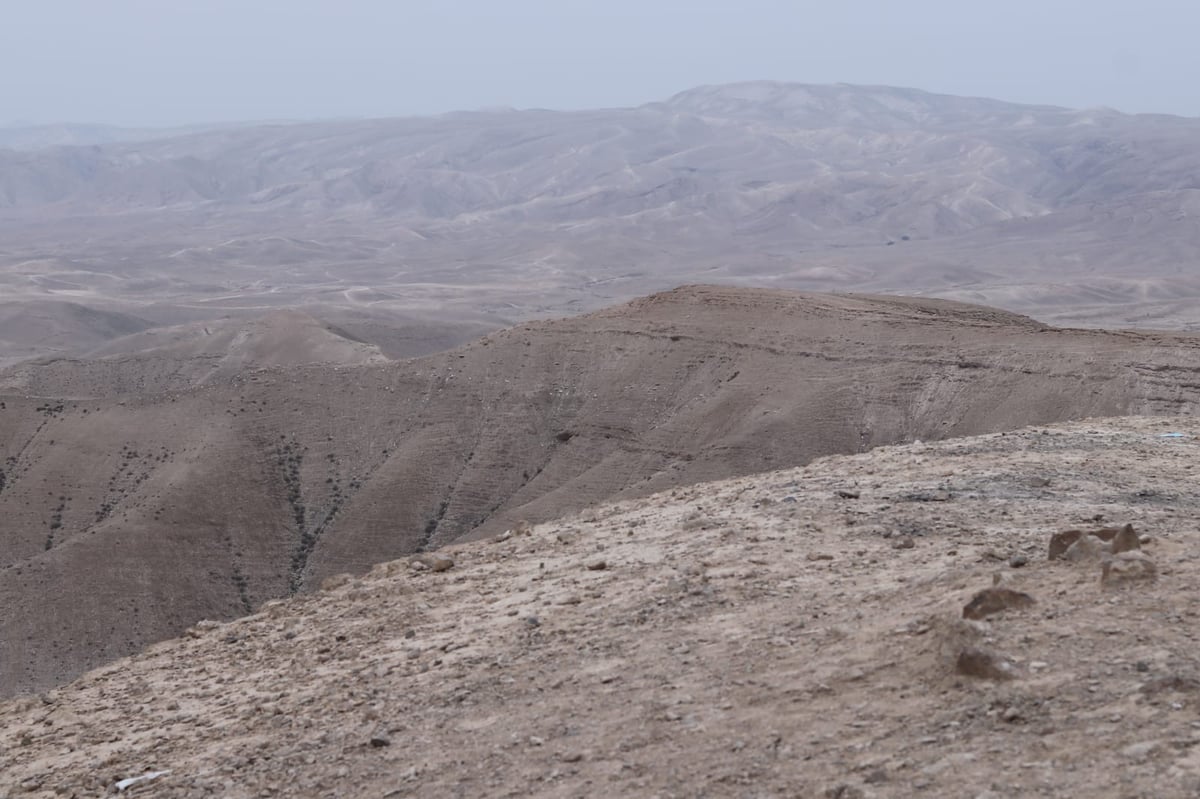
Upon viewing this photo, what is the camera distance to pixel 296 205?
196375mm

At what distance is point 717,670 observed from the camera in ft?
27.2

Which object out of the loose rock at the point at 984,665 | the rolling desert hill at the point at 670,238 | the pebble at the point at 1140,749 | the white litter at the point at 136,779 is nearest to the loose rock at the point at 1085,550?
the loose rock at the point at 984,665

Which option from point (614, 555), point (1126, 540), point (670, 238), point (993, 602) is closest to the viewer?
point (993, 602)

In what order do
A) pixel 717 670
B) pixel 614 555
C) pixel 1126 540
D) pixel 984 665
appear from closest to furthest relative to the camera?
pixel 984 665 < pixel 717 670 < pixel 1126 540 < pixel 614 555

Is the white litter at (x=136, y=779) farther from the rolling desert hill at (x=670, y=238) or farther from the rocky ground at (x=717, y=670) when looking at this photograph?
the rolling desert hill at (x=670, y=238)

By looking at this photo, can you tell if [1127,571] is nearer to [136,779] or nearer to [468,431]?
[136,779]

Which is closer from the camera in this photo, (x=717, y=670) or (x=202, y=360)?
(x=717, y=670)

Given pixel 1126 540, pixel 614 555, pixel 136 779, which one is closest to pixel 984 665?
pixel 1126 540

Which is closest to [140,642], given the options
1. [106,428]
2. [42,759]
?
[106,428]

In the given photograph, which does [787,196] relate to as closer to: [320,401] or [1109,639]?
[320,401]

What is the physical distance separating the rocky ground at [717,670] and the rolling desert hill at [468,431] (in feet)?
52.7

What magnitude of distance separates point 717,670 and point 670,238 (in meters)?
148

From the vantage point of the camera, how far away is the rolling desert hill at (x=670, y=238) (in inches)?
4373

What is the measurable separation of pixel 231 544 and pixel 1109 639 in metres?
26.9
